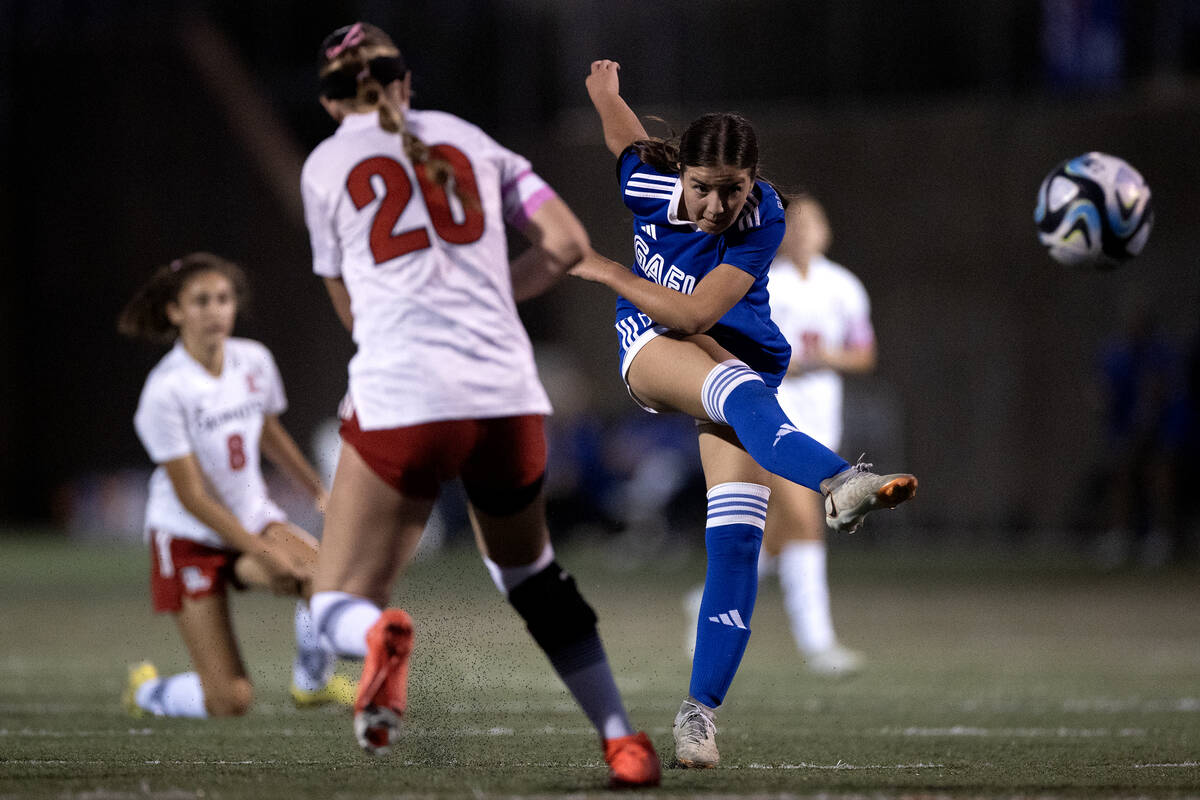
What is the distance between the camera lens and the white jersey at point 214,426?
19.3ft

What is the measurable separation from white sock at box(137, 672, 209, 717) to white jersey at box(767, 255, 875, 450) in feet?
10.3

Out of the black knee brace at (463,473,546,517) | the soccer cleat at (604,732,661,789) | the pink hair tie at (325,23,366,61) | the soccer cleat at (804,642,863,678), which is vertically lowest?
the soccer cleat at (804,642,863,678)

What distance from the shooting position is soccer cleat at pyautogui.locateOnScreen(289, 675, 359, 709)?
6043 millimetres

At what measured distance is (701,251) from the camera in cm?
457

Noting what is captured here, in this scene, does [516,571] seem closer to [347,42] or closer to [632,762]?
[632,762]

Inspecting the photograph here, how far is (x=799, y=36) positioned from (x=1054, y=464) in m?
5.57

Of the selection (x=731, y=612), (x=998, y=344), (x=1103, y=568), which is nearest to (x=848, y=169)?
(x=998, y=344)

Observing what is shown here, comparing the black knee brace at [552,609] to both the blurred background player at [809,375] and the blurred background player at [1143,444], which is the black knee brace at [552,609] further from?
the blurred background player at [1143,444]

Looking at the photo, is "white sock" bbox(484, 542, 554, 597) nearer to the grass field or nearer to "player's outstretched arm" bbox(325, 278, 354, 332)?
the grass field

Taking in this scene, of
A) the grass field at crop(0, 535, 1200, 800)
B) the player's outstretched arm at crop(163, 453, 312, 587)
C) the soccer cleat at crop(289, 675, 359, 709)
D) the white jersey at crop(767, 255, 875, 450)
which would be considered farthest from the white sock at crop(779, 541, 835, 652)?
the player's outstretched arm at crop(163, 453, 312, 587)

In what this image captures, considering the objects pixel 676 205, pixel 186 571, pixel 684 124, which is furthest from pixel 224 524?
pixel 684 124

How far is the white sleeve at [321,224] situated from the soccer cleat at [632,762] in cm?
126

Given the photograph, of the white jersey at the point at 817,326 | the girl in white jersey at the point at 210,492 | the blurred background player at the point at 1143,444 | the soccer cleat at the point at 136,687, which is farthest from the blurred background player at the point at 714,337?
the blurred background player at the point at 1143,444

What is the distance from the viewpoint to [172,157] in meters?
19.6
